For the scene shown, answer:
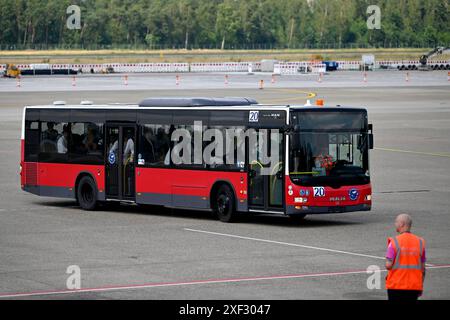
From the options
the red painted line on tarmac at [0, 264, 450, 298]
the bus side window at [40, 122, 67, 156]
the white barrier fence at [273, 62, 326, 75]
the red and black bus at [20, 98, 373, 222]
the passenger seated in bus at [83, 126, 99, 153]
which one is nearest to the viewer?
the red painted line on tarmac at [0, 264, 450, 298]

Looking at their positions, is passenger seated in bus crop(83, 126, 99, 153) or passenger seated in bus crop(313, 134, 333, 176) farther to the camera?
passenger seated in bus crop(83, 126, 99, 153)

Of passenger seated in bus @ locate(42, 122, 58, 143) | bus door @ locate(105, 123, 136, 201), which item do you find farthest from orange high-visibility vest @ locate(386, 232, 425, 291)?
passenger seated in bus @ locate(42, 122, 58, 143)

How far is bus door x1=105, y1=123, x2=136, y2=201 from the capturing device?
2727 cm

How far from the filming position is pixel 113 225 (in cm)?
2452

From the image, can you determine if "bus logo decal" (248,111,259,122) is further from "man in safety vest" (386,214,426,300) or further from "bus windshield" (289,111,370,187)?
"man in safety vest" (386,214,426,300)

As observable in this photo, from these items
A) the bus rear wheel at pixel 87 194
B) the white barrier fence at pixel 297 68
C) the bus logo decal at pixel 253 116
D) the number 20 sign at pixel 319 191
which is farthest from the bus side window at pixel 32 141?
the white barrier fence at pixel 297 68

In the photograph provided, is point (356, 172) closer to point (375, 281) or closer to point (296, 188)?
point (296, 188)

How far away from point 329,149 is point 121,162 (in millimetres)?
5392

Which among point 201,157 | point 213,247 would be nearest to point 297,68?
point 201,157

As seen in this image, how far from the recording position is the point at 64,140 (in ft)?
95.3

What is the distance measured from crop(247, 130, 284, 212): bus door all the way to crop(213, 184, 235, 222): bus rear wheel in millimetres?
488

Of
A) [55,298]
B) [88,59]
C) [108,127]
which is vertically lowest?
[55,298]

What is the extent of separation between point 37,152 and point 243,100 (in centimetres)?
587

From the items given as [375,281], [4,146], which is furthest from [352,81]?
[375,281]
